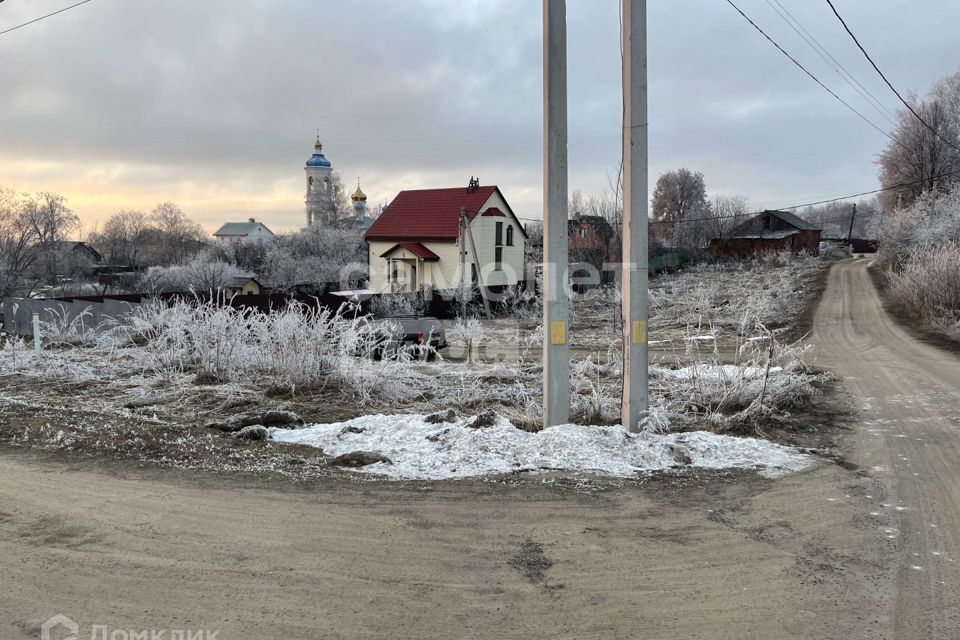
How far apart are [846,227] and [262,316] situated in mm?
141102

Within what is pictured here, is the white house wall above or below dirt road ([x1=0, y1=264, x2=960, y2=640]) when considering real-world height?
above

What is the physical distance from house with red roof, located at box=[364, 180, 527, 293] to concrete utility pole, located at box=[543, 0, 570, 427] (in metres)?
28.9

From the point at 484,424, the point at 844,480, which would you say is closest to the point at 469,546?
the point at 484,424

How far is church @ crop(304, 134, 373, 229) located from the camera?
81.6 metres

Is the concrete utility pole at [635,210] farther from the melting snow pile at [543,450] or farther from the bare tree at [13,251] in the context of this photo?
the bare tree at [13,251]

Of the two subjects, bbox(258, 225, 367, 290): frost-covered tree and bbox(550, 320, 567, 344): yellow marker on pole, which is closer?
bbox(550, 320, 567, 344): yellow marker on pole

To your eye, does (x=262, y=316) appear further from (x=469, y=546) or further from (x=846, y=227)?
(x=846, y=227)

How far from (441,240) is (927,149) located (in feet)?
123

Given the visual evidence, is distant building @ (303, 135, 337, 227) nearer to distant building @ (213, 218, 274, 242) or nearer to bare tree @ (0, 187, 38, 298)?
distant building @ (213, 218, 274, 242)

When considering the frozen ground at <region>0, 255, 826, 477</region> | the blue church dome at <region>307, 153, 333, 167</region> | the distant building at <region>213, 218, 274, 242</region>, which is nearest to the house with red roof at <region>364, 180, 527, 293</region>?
the frozen ground at <region>0, 255, 826, 477</region>

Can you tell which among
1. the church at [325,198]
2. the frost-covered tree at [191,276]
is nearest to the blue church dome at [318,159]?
the church at [325,198]

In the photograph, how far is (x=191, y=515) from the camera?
477 cm

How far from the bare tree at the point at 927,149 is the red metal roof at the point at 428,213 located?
Result: 31.1 meters

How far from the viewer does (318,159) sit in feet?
316
